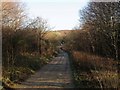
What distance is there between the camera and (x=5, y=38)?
1750 cm

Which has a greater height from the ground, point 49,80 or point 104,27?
point 104,27

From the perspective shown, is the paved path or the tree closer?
the paved path

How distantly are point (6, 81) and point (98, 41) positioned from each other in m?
8.27

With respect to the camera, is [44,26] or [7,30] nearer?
[7,30]

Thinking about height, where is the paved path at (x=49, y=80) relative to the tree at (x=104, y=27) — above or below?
below

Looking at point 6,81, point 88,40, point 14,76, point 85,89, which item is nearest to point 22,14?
point 88,40

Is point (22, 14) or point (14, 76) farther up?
point (22, 14)

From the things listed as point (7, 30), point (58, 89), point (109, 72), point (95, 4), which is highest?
point (95, 4)

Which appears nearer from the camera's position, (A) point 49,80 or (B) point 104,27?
(A) point 49,80

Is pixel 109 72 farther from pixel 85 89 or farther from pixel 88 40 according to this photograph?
pixel 88 40

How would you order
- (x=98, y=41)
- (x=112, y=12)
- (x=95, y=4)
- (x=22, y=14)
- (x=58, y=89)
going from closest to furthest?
(x=58, y=89) → (x=112, y=12) → (x=98, y=41) → (x=95, y=4) → (x=22, y=14)

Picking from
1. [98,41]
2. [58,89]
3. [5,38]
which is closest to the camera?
[58,89]

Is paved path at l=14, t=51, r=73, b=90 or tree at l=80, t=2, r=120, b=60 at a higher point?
tree at l=80, t=2, r=120, b=60

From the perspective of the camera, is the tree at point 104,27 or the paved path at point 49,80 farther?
the tree at point 104,27
